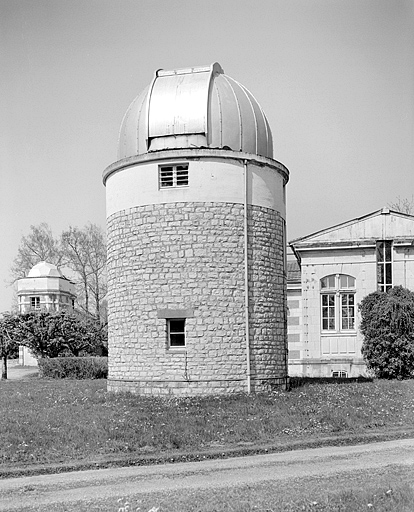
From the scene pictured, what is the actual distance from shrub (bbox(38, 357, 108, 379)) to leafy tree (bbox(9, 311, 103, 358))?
298cm

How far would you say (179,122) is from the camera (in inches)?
734

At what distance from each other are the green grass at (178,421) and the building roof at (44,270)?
27.1 metres

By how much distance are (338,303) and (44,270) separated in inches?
920

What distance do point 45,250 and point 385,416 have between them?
122ft

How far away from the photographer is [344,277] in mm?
29578

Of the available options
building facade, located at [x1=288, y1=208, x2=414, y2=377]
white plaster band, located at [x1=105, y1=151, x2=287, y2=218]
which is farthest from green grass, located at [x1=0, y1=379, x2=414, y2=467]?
building facade, located at [x1=288, y1=208, x2=414, y2=377]

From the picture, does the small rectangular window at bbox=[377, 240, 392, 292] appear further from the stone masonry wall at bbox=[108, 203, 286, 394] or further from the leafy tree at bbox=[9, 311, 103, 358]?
the leafy tree at bbox=[9, 311, 103, 358]

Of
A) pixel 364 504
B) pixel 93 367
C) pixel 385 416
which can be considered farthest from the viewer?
pixel 93 367

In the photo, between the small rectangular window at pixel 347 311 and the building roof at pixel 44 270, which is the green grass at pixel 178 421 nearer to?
the small rectangular window at pixel 347 311

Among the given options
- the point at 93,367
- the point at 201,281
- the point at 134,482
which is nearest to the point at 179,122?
the point at 201,281

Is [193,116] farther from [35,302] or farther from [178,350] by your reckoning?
[35,302]

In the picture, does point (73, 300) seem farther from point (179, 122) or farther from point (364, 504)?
point (364, 504)

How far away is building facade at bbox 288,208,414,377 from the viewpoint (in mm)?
28984

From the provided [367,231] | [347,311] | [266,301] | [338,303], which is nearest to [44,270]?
[338,303]
